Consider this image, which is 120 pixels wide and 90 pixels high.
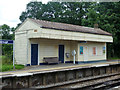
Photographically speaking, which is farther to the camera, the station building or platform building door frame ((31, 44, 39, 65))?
platform building door frame ((31, 44, 39, 65))

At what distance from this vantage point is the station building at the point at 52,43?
14.5 metres

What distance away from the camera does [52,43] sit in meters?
16.5

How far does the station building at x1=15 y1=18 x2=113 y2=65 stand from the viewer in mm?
14523

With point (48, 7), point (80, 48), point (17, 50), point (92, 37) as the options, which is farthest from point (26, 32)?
point (48, 7)

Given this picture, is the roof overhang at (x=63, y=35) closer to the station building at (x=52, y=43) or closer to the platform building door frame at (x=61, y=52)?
the station building at (x=52, y=43)

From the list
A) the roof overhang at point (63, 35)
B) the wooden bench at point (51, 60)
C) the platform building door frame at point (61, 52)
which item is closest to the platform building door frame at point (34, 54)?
the wooden bench at point (51, 60)

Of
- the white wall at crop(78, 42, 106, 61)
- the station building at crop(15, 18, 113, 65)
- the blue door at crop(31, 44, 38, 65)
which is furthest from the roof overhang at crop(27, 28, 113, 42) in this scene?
the blue door at crop(31, 44, 38, 65)

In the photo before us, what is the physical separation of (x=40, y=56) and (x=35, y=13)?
33.7 metres

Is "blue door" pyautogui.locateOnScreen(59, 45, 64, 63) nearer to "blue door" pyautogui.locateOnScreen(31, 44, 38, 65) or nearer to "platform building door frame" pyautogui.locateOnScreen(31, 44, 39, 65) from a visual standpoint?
"platform building door frame" pyautogui.locateOnScreen(31, 44, 39, 65)

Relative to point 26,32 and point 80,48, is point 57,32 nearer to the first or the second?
point 26,32

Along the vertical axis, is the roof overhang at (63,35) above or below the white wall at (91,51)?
above

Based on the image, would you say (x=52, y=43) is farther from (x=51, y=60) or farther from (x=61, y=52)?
(x=51, y=60)

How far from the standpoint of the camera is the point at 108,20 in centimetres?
2820

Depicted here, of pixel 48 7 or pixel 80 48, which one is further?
pixel 48 7
